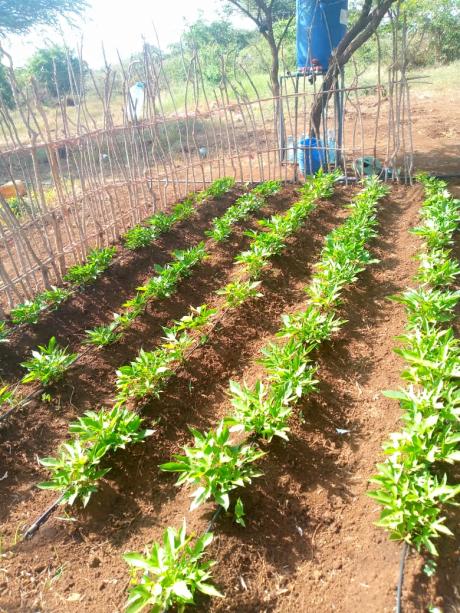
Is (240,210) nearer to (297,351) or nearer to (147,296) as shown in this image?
(147,296)

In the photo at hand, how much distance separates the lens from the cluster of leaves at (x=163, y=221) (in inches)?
232

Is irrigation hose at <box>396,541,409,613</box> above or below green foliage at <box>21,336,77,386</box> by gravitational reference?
below

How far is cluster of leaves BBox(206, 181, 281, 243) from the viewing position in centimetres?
581

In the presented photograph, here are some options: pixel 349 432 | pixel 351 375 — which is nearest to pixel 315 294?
pixel 351 375

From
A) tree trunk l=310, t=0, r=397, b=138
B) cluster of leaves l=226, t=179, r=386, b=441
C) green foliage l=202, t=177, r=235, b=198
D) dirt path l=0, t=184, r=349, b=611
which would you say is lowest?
dirt path l=0, t=184, r=349, b=611

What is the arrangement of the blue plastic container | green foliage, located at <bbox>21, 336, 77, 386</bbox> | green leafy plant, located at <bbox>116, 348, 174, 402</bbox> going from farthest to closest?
1. the blue plastic container
2. green foliage, located at <bbox>21, 336, 77, 386</bbox>
3. green leafy plant, located at <bbox>116, 348, 174, 402</bbox>

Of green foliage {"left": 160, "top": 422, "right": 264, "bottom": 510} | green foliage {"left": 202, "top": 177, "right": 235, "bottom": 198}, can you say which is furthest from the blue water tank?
green foliage {"left": 160, "top": 422, "right": 264, "bottom": 510}

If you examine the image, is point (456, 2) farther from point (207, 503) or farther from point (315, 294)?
point (207, 503)

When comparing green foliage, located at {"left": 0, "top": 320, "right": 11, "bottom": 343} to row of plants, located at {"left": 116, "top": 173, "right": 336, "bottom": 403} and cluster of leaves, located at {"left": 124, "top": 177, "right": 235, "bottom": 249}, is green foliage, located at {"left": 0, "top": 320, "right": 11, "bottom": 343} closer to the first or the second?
row of plants, located at {"left": 116, "top": 173, "right": 336, "bottom": 403}

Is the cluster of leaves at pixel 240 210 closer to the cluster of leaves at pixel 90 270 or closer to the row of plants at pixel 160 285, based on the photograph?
the row of plants at pixel 160 285

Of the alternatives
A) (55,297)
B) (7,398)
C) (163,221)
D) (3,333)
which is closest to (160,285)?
(55,297)

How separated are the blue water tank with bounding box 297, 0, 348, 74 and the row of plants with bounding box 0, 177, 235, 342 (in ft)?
13.1

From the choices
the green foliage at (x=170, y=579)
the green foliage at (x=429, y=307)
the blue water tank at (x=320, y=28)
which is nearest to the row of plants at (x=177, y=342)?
the green foliage at (x=170, y=579)

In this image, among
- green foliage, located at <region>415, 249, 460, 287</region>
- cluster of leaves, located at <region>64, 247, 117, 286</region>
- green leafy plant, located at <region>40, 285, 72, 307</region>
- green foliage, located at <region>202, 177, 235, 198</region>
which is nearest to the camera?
green foliage, located at <region>415, 249, 460, 287</region>
